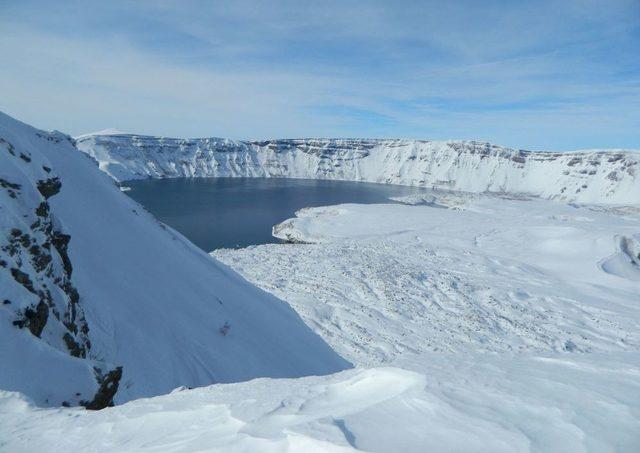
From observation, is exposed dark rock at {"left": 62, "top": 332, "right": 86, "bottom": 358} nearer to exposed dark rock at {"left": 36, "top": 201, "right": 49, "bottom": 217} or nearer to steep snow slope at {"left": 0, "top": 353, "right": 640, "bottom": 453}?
steep snow slope at {"left": 0, "top": 353, "right": 640, "bottom": 453}

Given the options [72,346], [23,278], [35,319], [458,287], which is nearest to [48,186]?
[23,278]

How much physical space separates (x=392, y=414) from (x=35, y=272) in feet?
29.8

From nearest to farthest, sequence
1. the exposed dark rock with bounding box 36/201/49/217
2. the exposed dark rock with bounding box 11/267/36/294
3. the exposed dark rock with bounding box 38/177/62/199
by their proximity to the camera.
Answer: the exposed dark rock with bounding box 11/267/36/294, the exposed dark rock with bounding box 36/201/49/217, the exposed dark rock with bounding box 38/177/62/199

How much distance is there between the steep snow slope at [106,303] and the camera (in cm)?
749

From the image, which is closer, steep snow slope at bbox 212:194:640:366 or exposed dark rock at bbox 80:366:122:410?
exposed dark rock at bbox 80:366:122:410

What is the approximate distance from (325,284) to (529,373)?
104 ft

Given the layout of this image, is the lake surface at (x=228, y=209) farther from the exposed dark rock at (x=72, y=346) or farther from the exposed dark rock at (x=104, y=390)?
the exposed dark rock at (x=104, y=390)

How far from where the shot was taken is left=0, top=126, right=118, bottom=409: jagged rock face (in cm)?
768

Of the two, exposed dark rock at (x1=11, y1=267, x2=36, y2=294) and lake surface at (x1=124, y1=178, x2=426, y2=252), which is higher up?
exposed dark rock at (x1=11, y1=267, x2=36, y2=294)

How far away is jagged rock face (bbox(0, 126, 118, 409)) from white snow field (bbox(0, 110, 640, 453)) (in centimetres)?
13

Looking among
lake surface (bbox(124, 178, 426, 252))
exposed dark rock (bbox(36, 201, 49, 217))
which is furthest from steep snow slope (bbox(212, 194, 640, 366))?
exposed dark rock (bbox(36, 201, 49, 217))

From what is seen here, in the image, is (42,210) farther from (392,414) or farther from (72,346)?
(392,414)

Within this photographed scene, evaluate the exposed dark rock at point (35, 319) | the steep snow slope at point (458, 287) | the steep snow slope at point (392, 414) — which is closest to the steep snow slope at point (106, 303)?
the exposed dark rock at point (35, 319)

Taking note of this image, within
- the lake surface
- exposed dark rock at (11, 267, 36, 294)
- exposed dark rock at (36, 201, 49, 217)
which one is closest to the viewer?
exposed dark rock at (11, 267, 36, 294)
